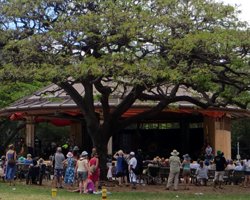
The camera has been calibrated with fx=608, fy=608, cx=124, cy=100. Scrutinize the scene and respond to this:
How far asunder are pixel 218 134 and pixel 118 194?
17.2m

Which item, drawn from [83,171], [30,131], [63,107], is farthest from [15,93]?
[83,171]

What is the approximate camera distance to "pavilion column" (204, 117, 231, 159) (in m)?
37.9

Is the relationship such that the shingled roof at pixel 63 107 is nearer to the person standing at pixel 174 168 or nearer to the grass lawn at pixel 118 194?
the person standing at pixel 174 168

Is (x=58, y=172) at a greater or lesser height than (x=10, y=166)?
lesser

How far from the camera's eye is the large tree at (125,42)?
70.7 ft

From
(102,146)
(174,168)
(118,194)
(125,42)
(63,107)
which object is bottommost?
(118,194)

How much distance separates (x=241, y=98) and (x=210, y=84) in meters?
2.34

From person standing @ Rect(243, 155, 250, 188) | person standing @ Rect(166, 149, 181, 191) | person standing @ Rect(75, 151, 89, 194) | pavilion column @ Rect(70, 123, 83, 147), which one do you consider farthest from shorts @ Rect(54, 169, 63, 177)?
pavilion column @ Rect(70, 123, 83, 147)

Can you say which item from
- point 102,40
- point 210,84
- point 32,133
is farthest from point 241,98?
point 32,133

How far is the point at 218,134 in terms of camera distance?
3806cm

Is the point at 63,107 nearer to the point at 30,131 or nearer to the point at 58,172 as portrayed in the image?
the point at 30,131

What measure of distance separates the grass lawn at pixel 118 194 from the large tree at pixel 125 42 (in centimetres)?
404

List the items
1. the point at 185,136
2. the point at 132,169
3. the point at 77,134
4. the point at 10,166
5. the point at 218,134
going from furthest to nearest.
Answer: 1. the point at 185,136
2. the point at 77,134
3. the point at 218,134
4. the point at 10,166
5. the point at 132,169

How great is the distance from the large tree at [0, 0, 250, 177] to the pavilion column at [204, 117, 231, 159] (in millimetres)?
13896
